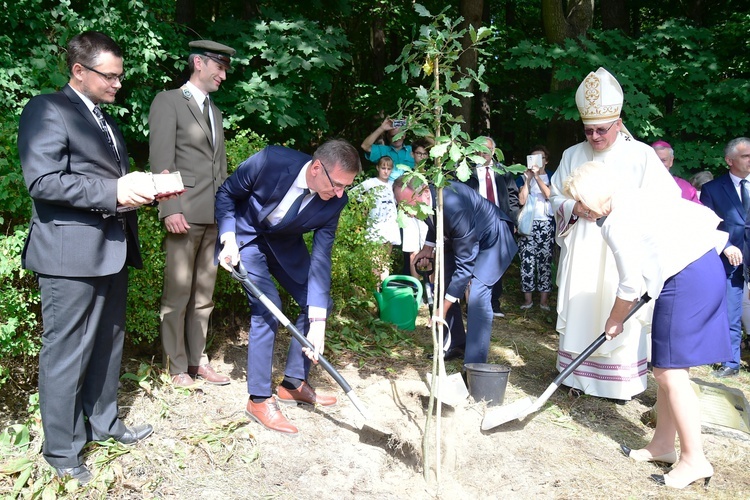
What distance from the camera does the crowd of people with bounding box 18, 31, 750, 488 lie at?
3.15m

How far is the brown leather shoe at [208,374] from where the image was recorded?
458 cm

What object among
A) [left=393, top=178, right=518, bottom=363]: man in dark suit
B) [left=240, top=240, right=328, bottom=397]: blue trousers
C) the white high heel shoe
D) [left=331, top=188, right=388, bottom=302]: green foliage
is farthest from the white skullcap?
[left=240, top=240, right=328, bottom=397]: blue trousers

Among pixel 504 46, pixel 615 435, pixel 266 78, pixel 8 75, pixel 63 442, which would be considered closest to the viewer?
pixel 63 442

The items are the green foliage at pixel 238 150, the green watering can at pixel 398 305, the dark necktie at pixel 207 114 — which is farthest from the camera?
the green watering can at pixel 398 305

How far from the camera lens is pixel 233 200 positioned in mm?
4062

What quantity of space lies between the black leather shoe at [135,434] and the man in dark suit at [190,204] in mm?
666

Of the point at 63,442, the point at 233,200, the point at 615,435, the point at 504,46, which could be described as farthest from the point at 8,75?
the point at 504,46

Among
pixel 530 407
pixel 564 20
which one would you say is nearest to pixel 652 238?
pixel 530 407

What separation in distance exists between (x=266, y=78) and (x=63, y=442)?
5.01 m

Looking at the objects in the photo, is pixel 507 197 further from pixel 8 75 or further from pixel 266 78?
pixel 8 75

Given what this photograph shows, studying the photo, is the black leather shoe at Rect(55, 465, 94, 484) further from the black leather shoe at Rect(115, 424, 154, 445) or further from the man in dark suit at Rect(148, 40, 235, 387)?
the man in dark suit at Rect(148, 40, 235, 387)

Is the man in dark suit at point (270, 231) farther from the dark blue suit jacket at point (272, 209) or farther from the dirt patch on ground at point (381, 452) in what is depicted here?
the dirt patch on ground at point (381, 452)

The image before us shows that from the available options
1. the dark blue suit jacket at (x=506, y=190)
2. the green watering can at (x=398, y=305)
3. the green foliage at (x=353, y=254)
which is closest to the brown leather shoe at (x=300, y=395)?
the green foliage at (x=353, y=254)

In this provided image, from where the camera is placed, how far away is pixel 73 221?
3.14 metres
